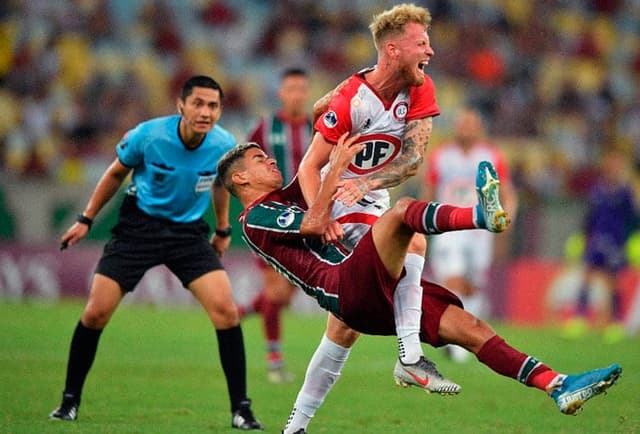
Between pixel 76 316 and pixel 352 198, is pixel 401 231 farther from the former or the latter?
pixel 76 316

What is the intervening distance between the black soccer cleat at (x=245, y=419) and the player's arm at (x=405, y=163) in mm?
2034

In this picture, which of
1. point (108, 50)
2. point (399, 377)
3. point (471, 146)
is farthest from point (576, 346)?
point (108, 50)

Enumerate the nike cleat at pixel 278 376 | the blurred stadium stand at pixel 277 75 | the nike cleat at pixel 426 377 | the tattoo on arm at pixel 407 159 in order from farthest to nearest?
1. the blurred stadium stand at pixel 277 75
2. the nike cleat at pixel 278 376
3. the tattoo on arm at pixel 407 159
4. the nike cleat at pixel 426 377

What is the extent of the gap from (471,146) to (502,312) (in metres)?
5.30

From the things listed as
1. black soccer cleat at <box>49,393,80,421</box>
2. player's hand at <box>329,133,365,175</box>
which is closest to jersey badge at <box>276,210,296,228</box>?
player's hand at <box>329,133,365,175</box>

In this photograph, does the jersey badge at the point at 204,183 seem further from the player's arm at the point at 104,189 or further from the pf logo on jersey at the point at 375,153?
the pf logo on jersey at the point at 375,153

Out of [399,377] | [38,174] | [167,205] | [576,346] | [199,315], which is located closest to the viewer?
[399,377]

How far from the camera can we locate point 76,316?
17.3 metres

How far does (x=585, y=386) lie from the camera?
6391 millimetres

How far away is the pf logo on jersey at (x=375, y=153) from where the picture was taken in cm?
763

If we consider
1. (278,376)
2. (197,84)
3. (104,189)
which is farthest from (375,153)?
(278,376)

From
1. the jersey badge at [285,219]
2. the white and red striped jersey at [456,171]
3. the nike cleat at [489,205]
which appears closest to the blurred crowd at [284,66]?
the white and red striped jersey at [456,171]

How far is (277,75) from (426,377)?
655 inches

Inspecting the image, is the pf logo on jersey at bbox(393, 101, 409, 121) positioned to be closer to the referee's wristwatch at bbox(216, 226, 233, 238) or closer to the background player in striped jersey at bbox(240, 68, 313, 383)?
the referee's wristwatch at bbox(216, 226, 233, 238)
